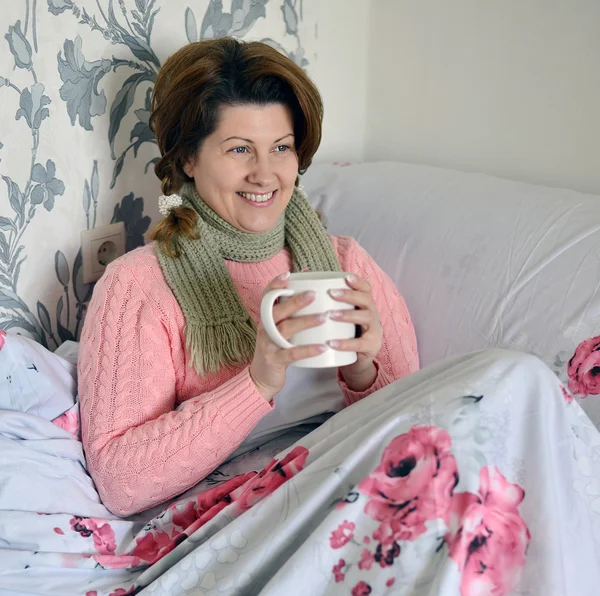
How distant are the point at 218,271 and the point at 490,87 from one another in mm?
742

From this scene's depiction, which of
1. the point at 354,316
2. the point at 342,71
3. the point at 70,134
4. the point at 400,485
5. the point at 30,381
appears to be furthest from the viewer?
the point at 342,71

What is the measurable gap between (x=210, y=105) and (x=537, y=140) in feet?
2.27

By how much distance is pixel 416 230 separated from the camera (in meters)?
1.39

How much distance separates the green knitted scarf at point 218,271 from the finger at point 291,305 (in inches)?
10.3

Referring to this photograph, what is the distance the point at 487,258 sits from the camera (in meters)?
1.28

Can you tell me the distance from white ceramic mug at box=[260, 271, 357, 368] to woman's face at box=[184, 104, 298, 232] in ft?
0.98

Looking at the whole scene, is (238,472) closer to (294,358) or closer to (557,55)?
(294,358)

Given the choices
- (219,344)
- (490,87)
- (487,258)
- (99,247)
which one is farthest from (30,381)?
(490,87)

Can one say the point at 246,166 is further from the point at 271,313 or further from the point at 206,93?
the point at 271,313

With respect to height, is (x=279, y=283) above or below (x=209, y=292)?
above

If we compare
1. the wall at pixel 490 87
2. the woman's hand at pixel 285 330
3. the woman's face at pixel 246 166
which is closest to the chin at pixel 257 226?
the woman's face at pixel 246 166

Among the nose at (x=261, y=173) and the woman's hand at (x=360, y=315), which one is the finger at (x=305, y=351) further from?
the nose at (x=261, y=173)

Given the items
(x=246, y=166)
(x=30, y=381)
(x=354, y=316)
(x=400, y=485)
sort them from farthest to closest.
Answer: (x=246, y=166) → (x=30, y=381) → (x=354, y=316) → (x=400, y=485)

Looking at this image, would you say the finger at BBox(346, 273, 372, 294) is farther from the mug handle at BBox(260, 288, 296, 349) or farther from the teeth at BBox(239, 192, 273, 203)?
the teeth at BBox(239, 192, 273, 203)
